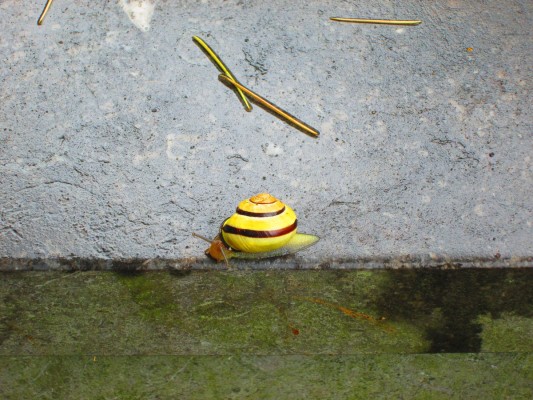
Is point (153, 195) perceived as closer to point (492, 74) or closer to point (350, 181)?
point (350, 181)

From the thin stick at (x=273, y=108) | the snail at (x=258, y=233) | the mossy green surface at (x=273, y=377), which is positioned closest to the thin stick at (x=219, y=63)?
the thin stick at (x=273, y=108)

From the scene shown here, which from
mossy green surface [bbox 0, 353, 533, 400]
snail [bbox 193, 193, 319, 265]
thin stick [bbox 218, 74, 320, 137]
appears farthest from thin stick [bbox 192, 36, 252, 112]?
mossy green surface [bbox 0, 353, 533, 400]

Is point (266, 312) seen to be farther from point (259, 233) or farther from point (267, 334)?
point (259, 233)

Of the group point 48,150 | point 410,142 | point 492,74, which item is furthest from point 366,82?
point 48,150

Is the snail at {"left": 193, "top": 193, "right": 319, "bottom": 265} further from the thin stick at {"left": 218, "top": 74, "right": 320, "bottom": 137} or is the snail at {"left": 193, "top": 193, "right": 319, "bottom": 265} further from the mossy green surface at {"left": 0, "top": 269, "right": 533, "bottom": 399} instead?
the thin stick at {"left": 218, "top": 74, "right": 320, "bottom": 137}

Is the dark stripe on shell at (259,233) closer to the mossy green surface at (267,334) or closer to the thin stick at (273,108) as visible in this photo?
the mossy green surface at (267,334)
